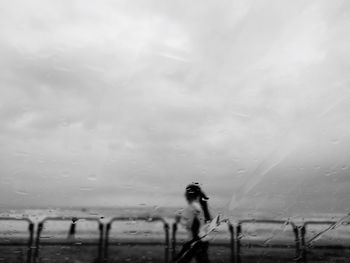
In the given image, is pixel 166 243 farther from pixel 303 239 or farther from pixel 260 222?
pixel 303 239

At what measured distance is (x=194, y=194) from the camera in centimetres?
573

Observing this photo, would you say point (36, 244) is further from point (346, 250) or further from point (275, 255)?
point (346, 250)

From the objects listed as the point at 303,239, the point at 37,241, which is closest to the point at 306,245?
the point at 303,239

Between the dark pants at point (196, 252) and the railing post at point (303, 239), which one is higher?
the railing post at point (303, 239)

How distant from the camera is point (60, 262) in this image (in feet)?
29.6

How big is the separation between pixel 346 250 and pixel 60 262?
636 centimetres

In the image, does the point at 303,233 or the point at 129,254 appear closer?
the point at 303,233

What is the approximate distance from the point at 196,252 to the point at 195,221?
45 cm

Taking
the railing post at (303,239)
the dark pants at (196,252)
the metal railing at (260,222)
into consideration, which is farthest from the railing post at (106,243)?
the railing post at (303,239)

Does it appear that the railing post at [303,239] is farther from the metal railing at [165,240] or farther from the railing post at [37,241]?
the railing post at [37,241]

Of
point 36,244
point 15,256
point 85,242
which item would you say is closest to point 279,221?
point 85,242

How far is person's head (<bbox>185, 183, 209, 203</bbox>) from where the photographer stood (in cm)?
573

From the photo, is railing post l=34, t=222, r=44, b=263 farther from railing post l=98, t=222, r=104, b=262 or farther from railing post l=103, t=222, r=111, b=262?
railing post l=103, t=222, r=111, b=262

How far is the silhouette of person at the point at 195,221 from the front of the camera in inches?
227
